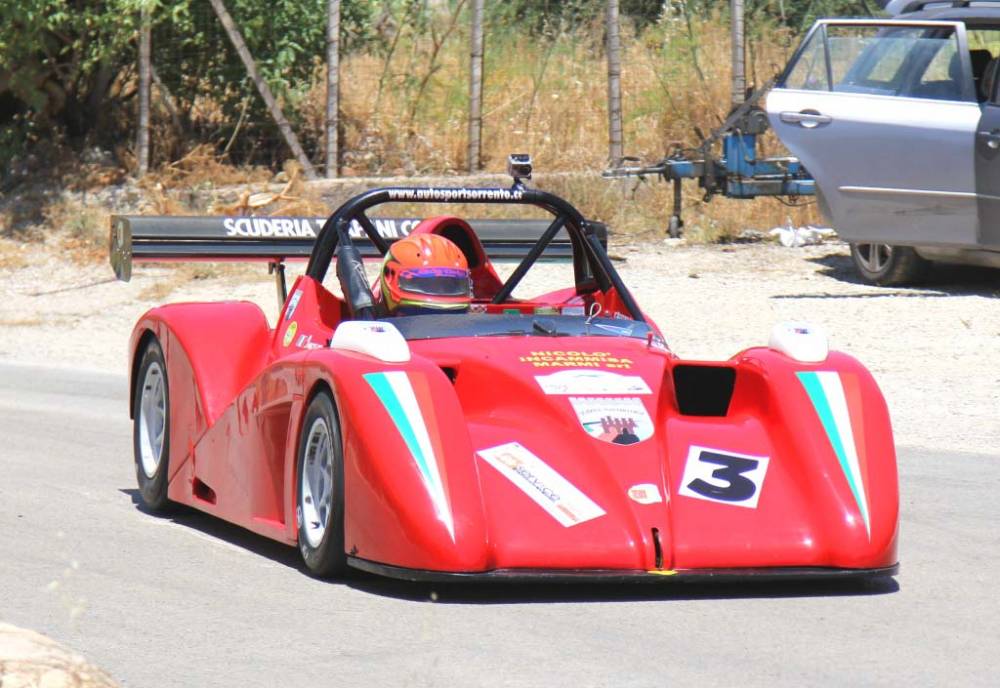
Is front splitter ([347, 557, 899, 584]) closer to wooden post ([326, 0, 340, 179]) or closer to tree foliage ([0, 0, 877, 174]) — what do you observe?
wooden post ([326, 0, 340, 179])

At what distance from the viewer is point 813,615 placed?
5.25 metres

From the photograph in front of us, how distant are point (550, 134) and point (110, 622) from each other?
45.5ft

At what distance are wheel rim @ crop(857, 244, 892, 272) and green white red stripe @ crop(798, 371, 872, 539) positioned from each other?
839 cm

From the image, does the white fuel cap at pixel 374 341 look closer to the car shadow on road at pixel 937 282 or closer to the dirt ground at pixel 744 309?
the dirt ground at pixel 744 309

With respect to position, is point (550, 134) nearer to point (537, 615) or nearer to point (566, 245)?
point (566, 245)

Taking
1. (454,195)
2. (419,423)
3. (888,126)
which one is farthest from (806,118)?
(419,423)

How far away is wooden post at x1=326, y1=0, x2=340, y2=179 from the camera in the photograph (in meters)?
17.8

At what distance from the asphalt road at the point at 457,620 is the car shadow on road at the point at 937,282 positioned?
699 centimetres

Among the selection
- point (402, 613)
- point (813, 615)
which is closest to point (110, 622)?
point (402, 613)

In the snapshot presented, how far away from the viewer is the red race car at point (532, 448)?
5.32m

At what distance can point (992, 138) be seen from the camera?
1262 centimetres

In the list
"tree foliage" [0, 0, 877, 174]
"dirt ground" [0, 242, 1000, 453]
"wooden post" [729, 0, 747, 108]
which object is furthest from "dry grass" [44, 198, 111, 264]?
"wooden post" [729, 0, 747, 108]

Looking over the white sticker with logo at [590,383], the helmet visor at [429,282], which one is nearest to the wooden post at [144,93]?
the helmet visor at [429,282]

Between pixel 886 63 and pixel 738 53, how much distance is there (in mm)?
3744
